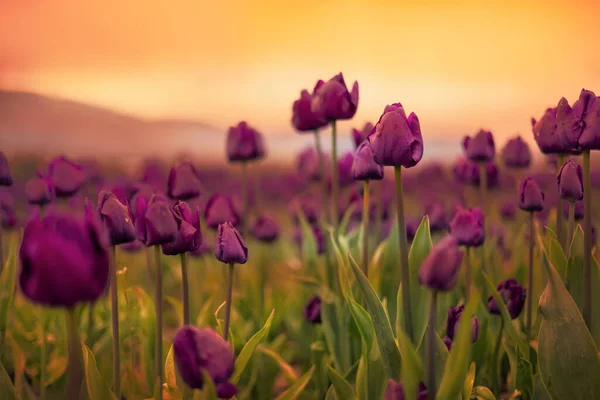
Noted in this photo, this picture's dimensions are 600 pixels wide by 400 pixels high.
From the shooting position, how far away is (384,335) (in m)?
1.26

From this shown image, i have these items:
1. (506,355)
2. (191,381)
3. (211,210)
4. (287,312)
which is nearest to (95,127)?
(287,312)

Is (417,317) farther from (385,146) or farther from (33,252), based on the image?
(33,252)

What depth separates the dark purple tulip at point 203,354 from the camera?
0.94 m

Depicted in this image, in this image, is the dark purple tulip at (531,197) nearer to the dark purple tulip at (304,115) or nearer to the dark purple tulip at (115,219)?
the dark purple tulip at (304,115)

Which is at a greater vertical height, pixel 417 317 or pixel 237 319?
pixel 417 317

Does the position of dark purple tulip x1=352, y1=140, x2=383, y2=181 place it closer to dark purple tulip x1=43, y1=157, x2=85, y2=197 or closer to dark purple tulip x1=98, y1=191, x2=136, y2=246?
dark purple tulip x1=98, y1=191, x2=136, y2=246

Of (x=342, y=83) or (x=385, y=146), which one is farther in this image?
(x=342, y=83)

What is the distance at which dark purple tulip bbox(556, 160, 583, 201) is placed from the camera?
1441 mm

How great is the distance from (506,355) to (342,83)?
1040mm

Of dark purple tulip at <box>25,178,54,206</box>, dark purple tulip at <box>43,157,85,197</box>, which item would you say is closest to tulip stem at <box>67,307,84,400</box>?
dark purple tulip at <box>25,178,54,206</box>

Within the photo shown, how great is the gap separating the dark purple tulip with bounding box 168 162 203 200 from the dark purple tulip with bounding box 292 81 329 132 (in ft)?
2.03

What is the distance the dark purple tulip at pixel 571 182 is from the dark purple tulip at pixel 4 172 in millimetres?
1623

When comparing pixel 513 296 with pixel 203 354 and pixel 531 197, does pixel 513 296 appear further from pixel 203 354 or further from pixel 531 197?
pixel 203 354

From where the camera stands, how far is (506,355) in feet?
6.22
